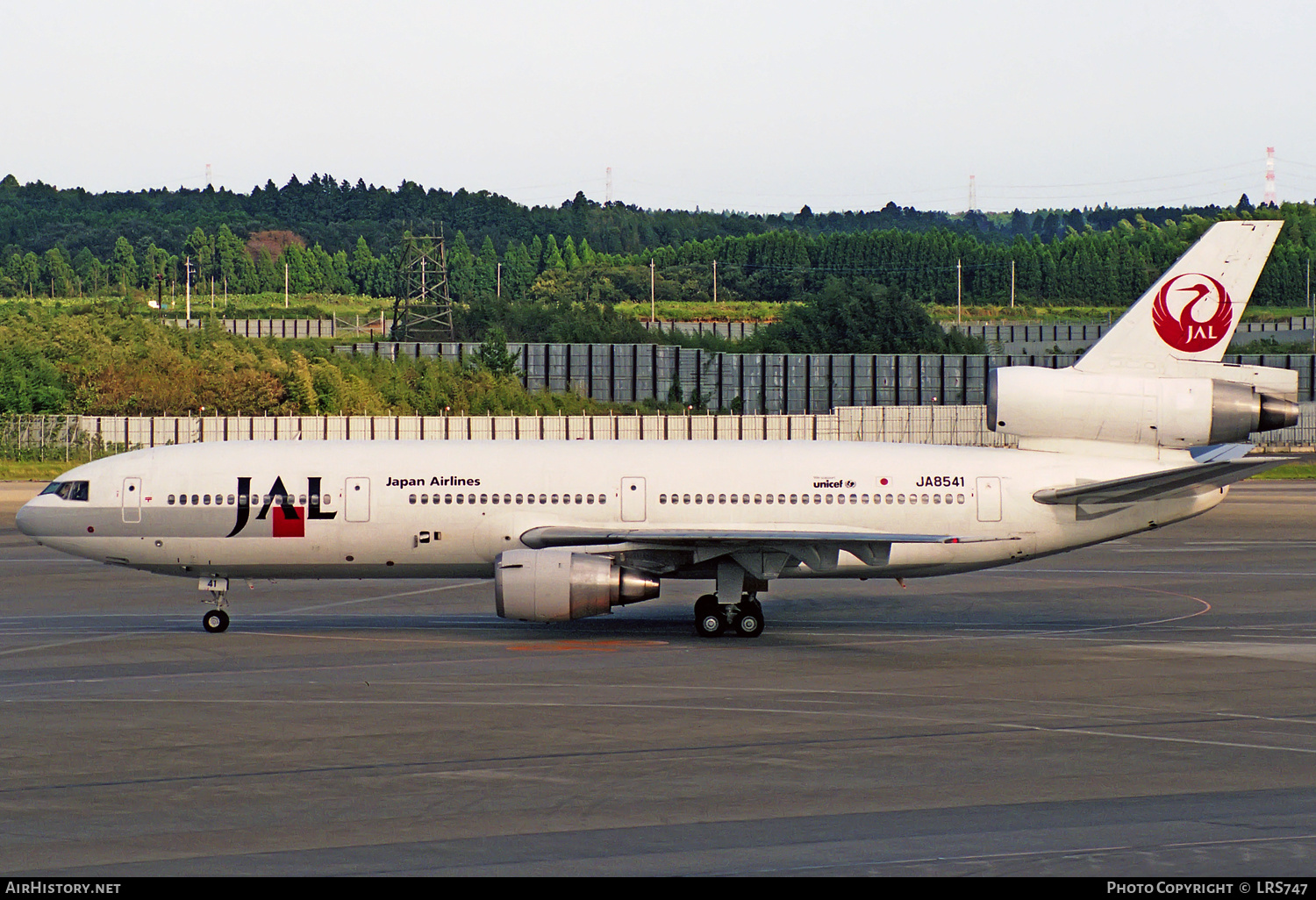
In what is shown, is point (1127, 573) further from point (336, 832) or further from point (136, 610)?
point (336, 832)

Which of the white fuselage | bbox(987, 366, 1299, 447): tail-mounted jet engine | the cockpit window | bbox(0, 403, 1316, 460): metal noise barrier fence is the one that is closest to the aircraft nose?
the white fuselage

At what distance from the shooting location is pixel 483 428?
3260 inches

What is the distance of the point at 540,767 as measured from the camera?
70.7 feet

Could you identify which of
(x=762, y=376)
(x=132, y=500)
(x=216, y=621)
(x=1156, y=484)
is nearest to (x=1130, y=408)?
(x=1156, y=484)

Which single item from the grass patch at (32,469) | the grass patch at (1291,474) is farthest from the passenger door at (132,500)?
the grass patch at (1291,474)

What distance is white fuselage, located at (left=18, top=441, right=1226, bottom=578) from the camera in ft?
119

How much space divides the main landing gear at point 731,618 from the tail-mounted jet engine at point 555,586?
→ 2480mm

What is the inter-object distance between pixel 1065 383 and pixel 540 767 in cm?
2041

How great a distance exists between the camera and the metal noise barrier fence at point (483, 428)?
80.3 m

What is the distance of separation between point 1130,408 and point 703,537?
1149cm

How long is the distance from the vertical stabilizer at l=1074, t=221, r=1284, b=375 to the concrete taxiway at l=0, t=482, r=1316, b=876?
7.04 m

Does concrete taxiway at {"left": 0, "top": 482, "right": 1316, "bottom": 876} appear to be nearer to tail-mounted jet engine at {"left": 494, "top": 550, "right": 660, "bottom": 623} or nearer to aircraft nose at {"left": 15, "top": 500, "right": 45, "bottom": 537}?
tail-mounted jet engine at {"left": 494, "top": 550, "right": 660, "bottom": 623}

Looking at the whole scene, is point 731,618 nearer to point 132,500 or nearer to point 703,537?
point 703,537
